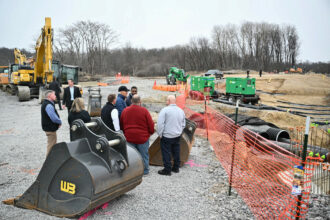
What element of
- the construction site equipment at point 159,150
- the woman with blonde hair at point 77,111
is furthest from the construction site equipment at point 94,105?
the woman with blonde hair at point 77,111

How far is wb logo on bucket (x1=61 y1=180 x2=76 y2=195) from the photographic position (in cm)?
316

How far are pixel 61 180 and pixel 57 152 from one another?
1.17ft

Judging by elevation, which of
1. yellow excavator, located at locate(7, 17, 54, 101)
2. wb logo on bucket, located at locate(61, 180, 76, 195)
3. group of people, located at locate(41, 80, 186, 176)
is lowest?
wb logo on bucket, located at locate(61, 180, 76, 195)

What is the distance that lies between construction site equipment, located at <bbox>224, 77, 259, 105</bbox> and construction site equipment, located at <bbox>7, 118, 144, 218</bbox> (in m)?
19.3

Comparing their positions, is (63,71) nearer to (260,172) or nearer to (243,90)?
(243,90)

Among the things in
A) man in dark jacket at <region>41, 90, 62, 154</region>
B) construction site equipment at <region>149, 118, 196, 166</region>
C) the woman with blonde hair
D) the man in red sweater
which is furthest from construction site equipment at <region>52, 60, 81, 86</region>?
the man in red sweater

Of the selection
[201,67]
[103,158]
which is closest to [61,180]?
[103,158]

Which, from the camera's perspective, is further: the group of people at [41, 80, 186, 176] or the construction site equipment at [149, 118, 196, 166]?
the construction site equipment at [149, 118, 196, 166]

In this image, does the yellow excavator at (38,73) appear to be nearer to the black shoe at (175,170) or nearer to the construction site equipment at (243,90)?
the construction site equipment at (243,90)

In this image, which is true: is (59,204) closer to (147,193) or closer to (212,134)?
(147,193)

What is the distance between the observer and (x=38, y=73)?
21.1 m

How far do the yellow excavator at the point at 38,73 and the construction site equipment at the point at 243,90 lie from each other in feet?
46.9

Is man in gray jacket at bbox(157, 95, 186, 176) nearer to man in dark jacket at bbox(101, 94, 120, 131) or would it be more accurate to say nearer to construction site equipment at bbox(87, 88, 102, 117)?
man in dark jacket at bbox(101, 94, 120, 131)

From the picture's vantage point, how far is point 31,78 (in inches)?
851
